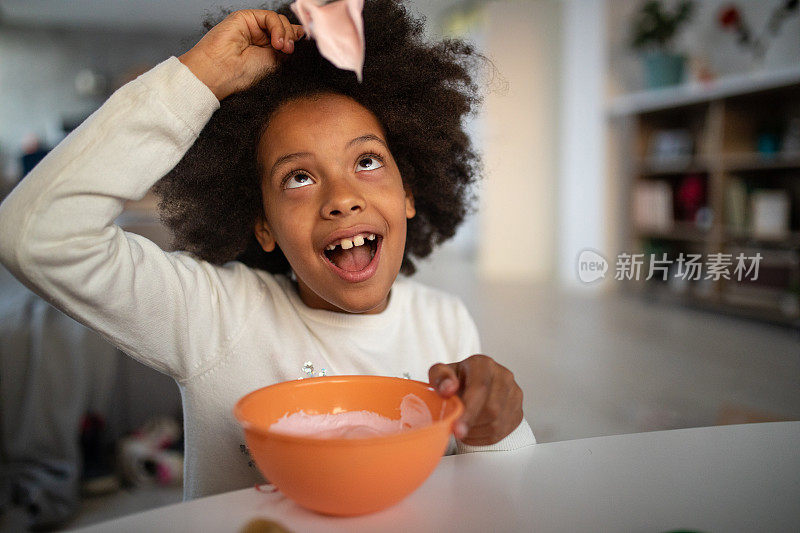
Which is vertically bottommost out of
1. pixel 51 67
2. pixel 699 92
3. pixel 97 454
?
pixel 97 454

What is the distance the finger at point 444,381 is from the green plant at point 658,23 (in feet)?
11.9

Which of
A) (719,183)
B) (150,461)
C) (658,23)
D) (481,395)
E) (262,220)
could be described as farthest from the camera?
(658,23)

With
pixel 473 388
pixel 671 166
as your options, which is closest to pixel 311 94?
pixel 473 388

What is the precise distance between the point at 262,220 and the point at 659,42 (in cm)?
351

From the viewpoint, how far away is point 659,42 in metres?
3.65

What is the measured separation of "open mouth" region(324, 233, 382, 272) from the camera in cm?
74

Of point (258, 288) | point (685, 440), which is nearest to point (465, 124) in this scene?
point (258, 288)

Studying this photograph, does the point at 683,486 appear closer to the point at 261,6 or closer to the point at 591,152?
the point at 261,6

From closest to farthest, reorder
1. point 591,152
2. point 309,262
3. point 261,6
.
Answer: point 309,262 < point 261,6 < point 591,152

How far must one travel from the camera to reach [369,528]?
1.40 ft

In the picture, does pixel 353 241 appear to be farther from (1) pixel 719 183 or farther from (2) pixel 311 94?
(1) pixel 719 183

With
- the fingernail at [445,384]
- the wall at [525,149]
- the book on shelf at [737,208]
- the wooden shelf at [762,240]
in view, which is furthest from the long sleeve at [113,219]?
A: the wall at [525,149]

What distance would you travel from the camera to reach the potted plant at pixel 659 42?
3545 millimetres

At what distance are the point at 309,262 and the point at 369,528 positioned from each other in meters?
0.35
